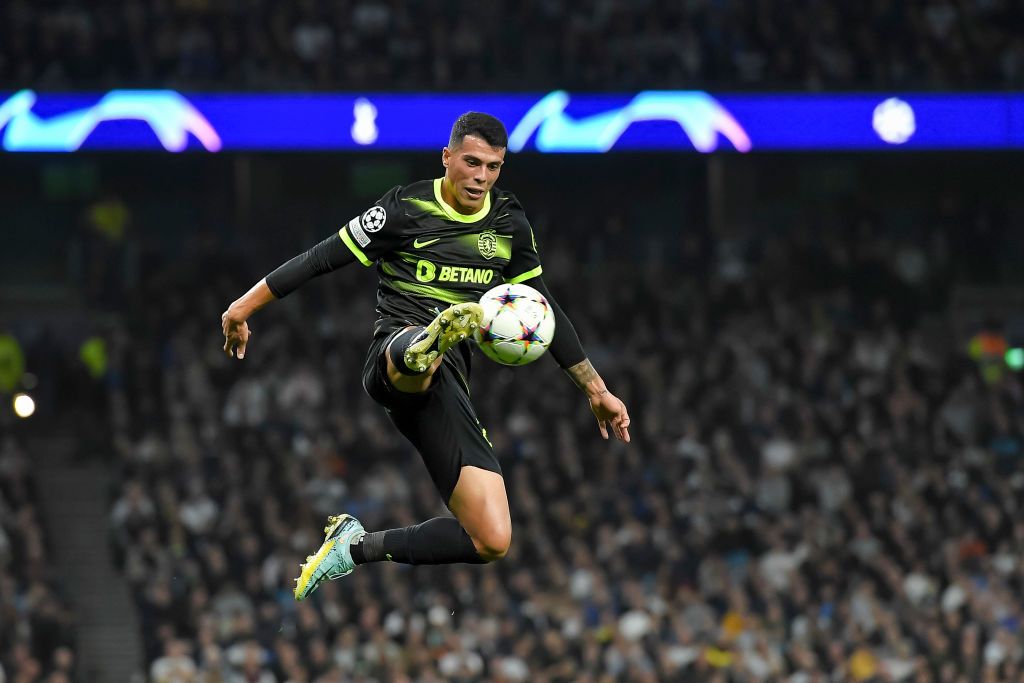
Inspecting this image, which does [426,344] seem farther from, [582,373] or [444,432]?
[582,373]

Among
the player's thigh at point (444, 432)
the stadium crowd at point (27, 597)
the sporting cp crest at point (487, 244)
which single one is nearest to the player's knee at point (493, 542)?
the player's thigh at point (444, 432)

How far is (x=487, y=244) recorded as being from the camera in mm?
7961

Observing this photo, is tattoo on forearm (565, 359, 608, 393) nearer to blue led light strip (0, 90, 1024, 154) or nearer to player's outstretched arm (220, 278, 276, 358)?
player's outstretched arm (220, 278, 276, 358)

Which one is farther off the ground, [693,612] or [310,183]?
[310,183]

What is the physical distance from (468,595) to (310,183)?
8.58 m

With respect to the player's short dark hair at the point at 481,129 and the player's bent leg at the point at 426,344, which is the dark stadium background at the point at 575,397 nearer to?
the player's bent leg at the point at 426,344

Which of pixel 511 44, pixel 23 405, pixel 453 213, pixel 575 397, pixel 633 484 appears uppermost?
pixel 511 44

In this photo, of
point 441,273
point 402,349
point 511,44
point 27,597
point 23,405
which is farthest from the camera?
point 511,44

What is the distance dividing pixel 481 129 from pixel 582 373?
4.45 feet

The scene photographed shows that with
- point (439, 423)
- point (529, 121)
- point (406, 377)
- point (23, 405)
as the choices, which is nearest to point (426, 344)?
point (406, 377)

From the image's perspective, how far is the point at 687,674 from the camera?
15383 mm

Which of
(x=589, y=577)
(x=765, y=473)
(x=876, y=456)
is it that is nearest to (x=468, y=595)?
(x=589, y=577)

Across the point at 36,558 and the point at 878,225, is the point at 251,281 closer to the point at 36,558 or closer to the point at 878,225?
the point at 36,558

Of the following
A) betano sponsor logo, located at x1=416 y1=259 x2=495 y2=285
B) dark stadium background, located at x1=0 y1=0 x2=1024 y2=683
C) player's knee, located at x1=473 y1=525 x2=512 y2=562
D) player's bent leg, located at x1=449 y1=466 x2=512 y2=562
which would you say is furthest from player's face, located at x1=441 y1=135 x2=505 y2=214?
dark stadium background, located at x1=0 y1=0 x2=1024 y2=683
